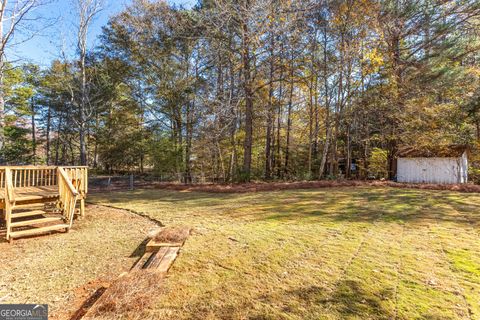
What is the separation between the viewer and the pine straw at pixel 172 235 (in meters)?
3.65

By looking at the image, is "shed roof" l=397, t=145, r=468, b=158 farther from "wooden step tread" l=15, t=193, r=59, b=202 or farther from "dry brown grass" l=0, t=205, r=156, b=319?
"wooden step tread" l=15, t=193, r=59, b=202

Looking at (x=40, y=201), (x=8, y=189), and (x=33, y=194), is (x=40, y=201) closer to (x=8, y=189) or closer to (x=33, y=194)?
(x=33, y=194)

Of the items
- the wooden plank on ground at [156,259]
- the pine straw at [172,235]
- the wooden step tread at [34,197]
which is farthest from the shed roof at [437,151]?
the wooden step tread at [34,197]

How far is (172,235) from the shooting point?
378 centimetres

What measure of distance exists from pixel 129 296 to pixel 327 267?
206 cm

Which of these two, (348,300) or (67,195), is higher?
(67,195)

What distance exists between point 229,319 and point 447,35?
14.9 m

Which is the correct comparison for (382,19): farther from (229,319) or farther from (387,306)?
(229,319)

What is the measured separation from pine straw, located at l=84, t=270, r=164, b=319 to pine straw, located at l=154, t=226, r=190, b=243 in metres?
1.02

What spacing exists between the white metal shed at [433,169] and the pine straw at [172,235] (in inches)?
468

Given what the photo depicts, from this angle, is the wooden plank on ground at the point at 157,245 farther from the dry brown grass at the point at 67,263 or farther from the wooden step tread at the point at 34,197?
the wooden step tread at the point at 34,197

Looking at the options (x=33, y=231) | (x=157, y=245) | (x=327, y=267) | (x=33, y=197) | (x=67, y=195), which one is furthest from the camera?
(x=67, y=195)

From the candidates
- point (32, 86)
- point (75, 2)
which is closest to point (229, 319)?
point (75, 2)

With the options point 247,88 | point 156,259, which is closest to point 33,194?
point 156,259
